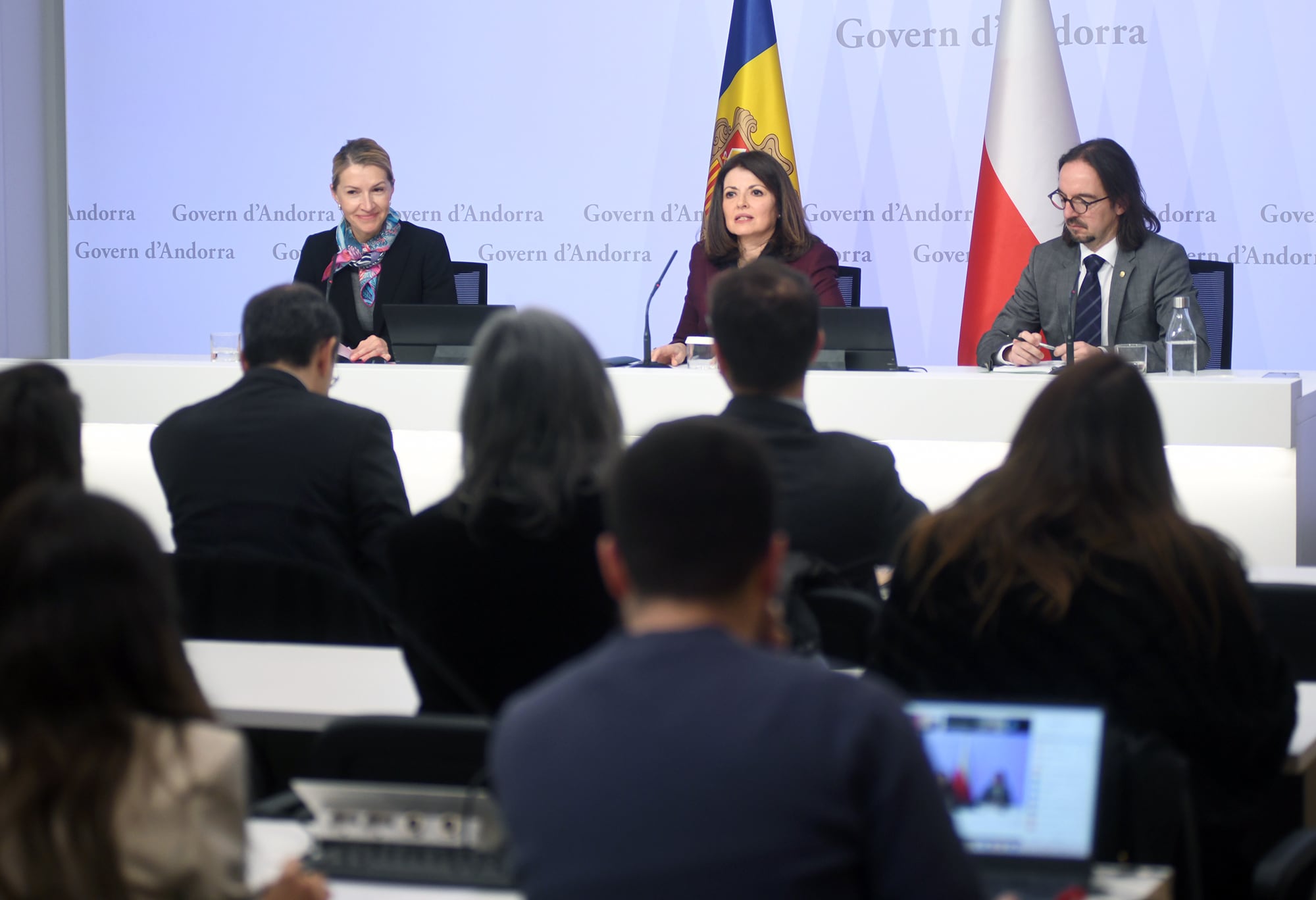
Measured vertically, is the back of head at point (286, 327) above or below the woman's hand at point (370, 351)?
above

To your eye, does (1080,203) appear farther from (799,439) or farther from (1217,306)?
(799,439)

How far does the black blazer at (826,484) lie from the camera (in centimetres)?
249

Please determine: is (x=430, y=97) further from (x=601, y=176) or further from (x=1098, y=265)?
(x=1098, y=265)

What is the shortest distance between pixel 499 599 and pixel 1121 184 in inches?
119

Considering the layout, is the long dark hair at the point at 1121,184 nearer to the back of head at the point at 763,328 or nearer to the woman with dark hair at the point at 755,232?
the woman with dark hair at the point at 755,232

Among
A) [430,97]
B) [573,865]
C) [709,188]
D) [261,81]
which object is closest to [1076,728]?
[573,865]

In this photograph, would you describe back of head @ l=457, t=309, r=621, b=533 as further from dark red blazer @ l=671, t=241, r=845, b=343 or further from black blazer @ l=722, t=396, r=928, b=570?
dark red blazer @ l=671, t=241, r=845, b=343

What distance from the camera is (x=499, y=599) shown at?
198cm

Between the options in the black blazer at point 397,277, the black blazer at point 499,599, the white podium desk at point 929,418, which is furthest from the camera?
the black blazer at point 397,277

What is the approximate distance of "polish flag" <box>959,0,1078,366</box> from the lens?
559 cm

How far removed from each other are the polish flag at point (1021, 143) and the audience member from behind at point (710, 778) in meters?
4.70

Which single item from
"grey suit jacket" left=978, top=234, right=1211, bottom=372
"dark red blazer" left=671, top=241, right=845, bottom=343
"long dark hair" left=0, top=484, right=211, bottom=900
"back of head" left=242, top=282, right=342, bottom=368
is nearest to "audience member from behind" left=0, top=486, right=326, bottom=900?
"long dark hair" left=0, top=484, right=211, bottom=900

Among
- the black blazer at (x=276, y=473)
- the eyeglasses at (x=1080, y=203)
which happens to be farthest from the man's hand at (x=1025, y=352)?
the black blazer at (x=276, y=473)

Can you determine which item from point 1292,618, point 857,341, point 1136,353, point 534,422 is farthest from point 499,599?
point 1136,353
